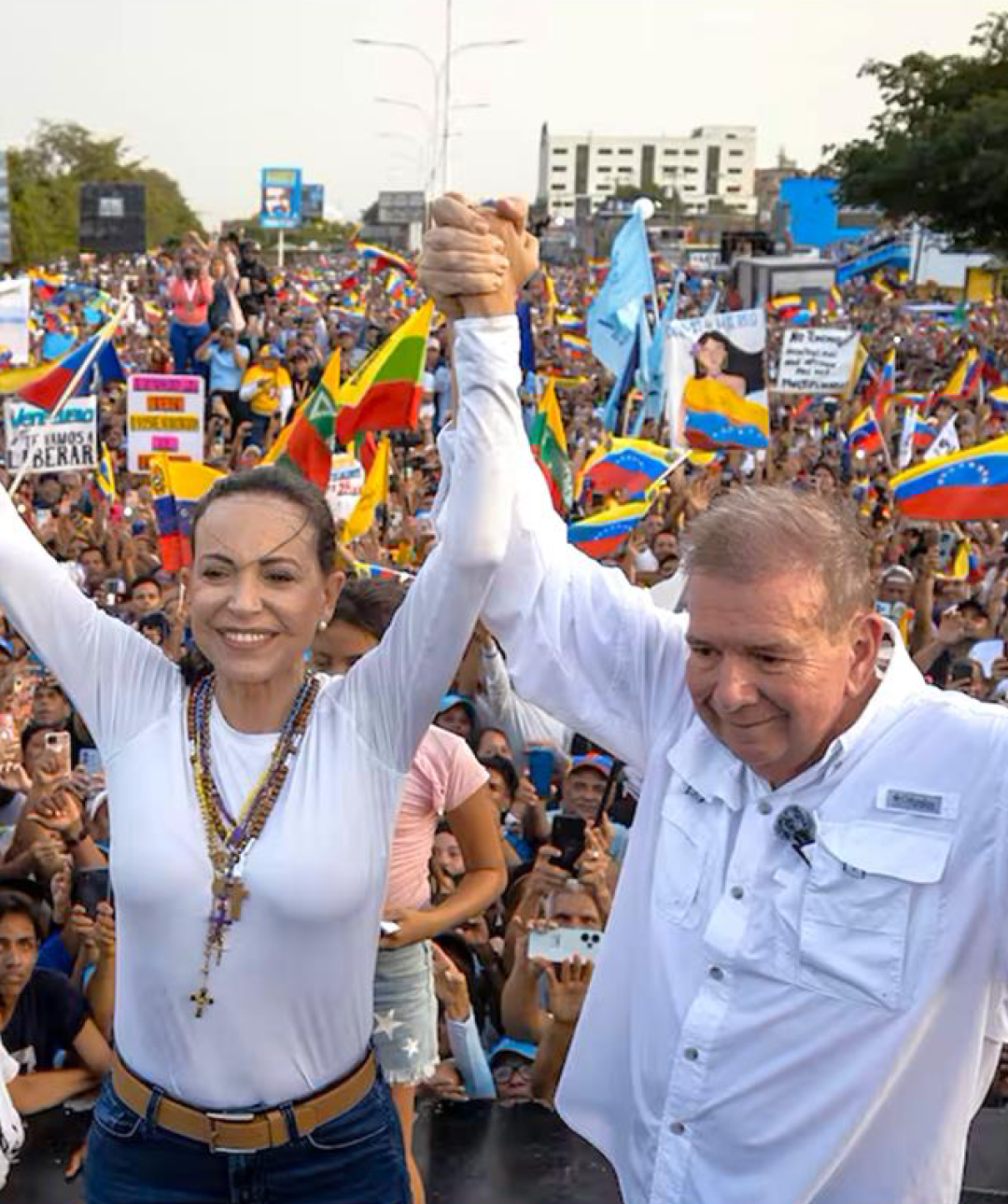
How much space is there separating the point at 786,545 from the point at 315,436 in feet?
19.7

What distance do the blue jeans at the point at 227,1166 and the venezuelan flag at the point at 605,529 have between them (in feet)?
19.5

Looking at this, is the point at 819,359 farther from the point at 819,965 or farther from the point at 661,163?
the point at 661,163

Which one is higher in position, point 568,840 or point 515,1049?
point 568,840

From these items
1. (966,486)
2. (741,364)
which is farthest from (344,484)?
(741,364)

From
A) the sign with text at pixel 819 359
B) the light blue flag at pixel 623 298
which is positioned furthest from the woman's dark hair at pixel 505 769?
the sign with text at pixel 819 359

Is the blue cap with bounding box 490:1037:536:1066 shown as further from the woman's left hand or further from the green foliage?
the green foliage

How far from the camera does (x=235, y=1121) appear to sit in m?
2.15

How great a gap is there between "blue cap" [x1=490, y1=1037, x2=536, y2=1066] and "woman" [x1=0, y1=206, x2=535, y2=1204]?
68.2 inches

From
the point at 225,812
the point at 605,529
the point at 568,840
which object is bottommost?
the point at 568,840

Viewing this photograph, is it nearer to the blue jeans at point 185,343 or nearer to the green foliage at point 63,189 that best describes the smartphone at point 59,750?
the blue jeans at point 185,343

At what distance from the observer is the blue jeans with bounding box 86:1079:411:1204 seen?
218cm

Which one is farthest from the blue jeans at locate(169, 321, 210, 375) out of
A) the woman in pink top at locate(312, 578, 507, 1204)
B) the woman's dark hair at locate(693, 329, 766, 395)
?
the woman in pink top at locate(312, 578, 507, 1204)

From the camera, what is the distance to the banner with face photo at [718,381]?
34.4ft

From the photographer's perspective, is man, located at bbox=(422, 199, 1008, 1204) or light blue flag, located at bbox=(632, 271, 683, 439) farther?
light blue flag, located at bbox=(632, 271, 683, 439)
